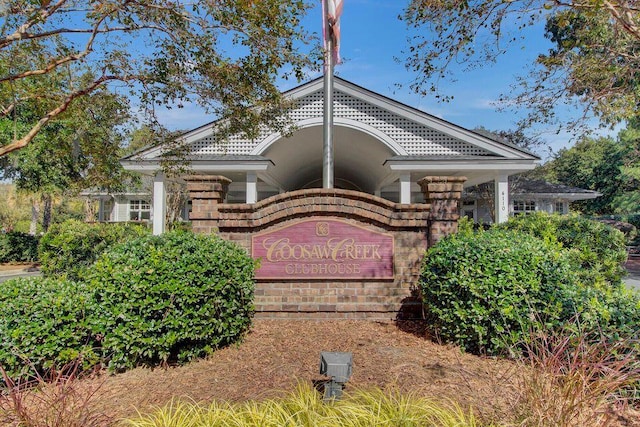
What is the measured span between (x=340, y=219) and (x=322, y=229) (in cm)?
33

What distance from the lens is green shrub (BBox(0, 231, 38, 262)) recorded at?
761 inches

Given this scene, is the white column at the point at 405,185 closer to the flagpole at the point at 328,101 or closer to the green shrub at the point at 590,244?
the green shrub at the point at 590,244

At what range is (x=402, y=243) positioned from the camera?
591cm

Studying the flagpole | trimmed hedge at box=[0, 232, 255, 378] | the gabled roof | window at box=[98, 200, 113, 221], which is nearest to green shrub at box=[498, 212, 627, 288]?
the flagpole

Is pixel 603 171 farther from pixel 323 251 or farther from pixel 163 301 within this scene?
pixel 163 301

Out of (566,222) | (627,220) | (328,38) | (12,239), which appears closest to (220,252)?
(328,38)

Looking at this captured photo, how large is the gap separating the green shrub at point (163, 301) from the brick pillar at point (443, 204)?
124 inches

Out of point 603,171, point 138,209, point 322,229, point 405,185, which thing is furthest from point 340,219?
point 603,171

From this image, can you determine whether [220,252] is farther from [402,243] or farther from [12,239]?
[12,239]

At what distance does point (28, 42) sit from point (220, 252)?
5.78 m

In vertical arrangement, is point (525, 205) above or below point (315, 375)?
above

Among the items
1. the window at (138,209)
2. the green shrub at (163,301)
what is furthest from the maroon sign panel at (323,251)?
the window at (138,209)

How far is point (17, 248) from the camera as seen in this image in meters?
19.7

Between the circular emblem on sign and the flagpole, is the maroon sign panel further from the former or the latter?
the flagpole
